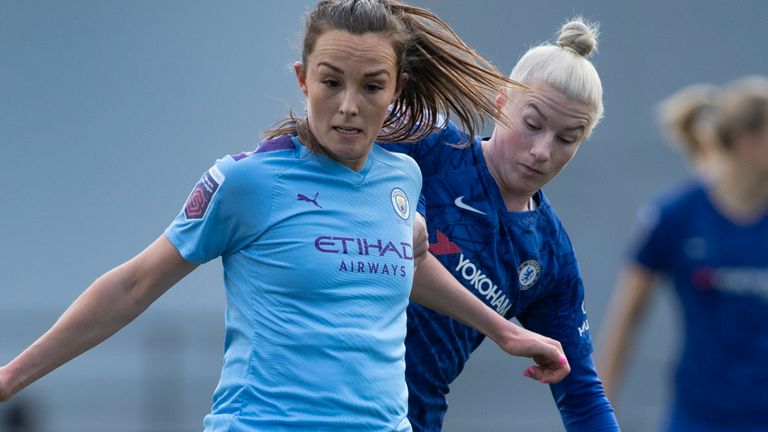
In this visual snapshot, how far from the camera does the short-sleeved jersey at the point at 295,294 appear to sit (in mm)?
2797

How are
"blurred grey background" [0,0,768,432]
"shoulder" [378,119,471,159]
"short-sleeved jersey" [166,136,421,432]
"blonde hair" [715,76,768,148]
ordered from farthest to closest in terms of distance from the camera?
1. "blurred grey background" [0,0,768,432]
2. "shoulder" [378,119,471,159]
3. "blonde hair" [715,76,768,148]
4. "short-sleeved jersey" [166,136,421,432]

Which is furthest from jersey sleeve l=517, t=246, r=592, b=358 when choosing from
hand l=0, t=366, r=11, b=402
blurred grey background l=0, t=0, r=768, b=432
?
blurred grey background l=0, t=0, r=768, b=432

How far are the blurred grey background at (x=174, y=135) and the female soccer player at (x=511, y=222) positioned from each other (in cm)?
626

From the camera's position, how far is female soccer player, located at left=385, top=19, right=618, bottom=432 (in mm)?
3846

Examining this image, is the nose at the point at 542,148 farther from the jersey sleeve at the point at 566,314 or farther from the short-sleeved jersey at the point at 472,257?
the jersey sleeve at the point at 566,314

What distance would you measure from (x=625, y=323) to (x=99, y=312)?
1.28 metres

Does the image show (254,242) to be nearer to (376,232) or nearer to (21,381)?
(376,232)

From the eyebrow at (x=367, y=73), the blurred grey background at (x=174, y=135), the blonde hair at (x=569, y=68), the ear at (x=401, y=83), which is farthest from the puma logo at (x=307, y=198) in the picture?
the blurred grey background at (x=174, y=135)

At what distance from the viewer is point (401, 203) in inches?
122

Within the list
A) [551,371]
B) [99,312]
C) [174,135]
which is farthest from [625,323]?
[174,135]

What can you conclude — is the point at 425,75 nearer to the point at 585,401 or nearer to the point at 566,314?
the point at 566,314

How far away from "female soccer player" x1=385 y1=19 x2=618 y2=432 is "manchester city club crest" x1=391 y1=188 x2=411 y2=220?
655 millimetres

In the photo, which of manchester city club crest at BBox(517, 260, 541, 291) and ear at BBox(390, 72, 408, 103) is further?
manchester city club crest at BBox(517, 260, 541, 291)

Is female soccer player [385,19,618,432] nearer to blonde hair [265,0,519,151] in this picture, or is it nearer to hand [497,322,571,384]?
blonde hair [265,0,519,151]
